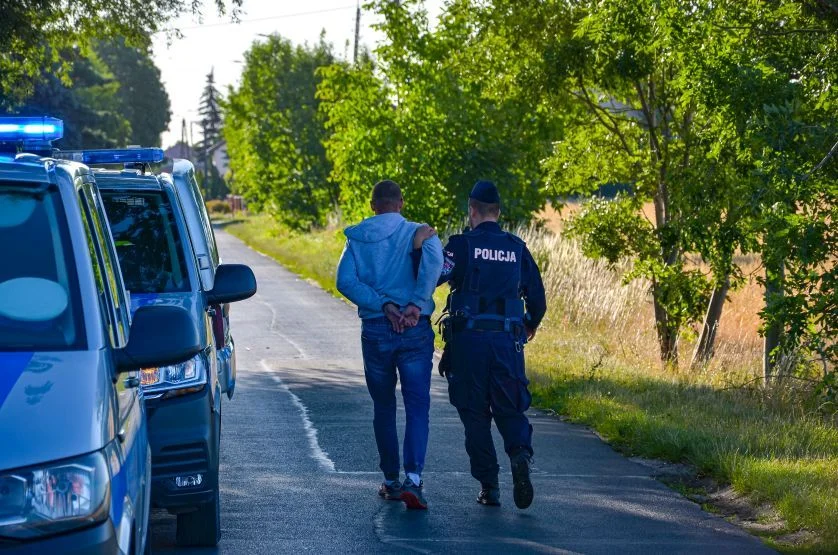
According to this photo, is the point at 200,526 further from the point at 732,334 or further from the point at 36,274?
the point at 732,334

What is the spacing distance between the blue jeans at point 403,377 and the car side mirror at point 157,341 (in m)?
3.82

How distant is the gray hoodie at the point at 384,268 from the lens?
828 centimetres

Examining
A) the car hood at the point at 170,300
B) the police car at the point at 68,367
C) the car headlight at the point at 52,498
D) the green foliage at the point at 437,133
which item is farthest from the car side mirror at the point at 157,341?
the green foliage at the point at 437,133

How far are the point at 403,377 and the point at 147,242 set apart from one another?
166 centimetres

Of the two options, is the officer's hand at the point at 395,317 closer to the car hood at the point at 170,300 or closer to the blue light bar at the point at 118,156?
the car hood at the point at 170,300

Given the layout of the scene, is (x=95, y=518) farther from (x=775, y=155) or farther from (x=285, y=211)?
(x=285, y=211)

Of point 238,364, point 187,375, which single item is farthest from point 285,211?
point 187,375

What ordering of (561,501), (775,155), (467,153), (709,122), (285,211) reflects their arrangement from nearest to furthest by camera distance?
(561,501), (775,155), (709,122), (467,153), (285,211)

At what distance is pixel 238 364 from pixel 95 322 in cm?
1220

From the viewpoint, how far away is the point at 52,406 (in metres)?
3.91

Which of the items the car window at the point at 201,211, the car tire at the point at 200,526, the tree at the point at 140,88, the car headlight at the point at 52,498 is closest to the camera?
the car headlight at the point at 52,498

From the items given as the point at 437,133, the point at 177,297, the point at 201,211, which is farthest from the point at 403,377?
the point at 437,133

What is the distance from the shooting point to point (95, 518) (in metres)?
3.86

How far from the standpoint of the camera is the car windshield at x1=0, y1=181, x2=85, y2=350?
4328mm
